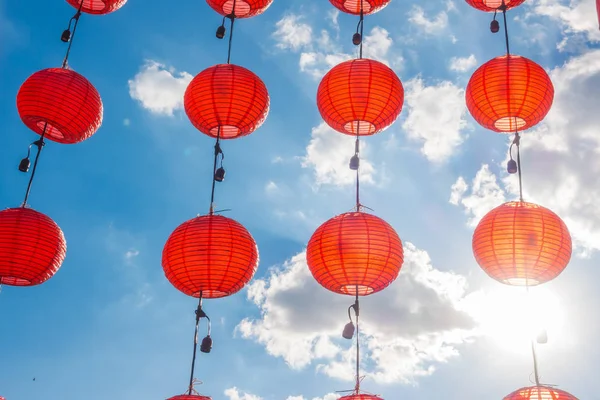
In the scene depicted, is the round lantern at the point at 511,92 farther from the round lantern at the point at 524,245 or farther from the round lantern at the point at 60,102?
the round lantern at the point at 60,102

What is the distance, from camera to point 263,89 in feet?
24.8

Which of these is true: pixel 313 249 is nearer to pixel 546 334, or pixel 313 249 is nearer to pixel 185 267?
pixel 185 267

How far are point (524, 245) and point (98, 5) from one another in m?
6.51

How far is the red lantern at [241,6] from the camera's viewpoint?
8586mm

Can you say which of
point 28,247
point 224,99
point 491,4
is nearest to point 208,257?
point 224,99

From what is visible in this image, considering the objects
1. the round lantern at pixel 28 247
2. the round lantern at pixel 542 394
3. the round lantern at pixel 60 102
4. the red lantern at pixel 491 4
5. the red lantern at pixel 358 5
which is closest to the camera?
the round lantern at pixel 542 394

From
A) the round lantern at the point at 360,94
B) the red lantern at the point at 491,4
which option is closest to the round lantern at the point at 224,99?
the round lantern at the point at 360,94

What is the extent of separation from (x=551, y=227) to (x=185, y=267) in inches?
139

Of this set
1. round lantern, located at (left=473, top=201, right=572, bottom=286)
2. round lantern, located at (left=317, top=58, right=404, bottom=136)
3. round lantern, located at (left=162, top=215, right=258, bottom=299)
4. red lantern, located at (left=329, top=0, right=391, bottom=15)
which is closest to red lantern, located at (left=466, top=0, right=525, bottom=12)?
red lantern, located at (left=329, top=0, right=391, bottom=15)

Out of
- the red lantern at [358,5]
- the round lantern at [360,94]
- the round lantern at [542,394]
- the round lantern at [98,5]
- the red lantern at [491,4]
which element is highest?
the round lantern at [98,5]

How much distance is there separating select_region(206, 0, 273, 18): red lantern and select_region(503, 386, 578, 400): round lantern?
560cm

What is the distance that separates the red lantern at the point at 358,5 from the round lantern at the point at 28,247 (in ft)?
14.3

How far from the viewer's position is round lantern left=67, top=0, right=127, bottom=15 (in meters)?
9.11

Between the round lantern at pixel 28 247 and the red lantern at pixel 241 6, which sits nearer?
the round lantern at pixel 28 247
